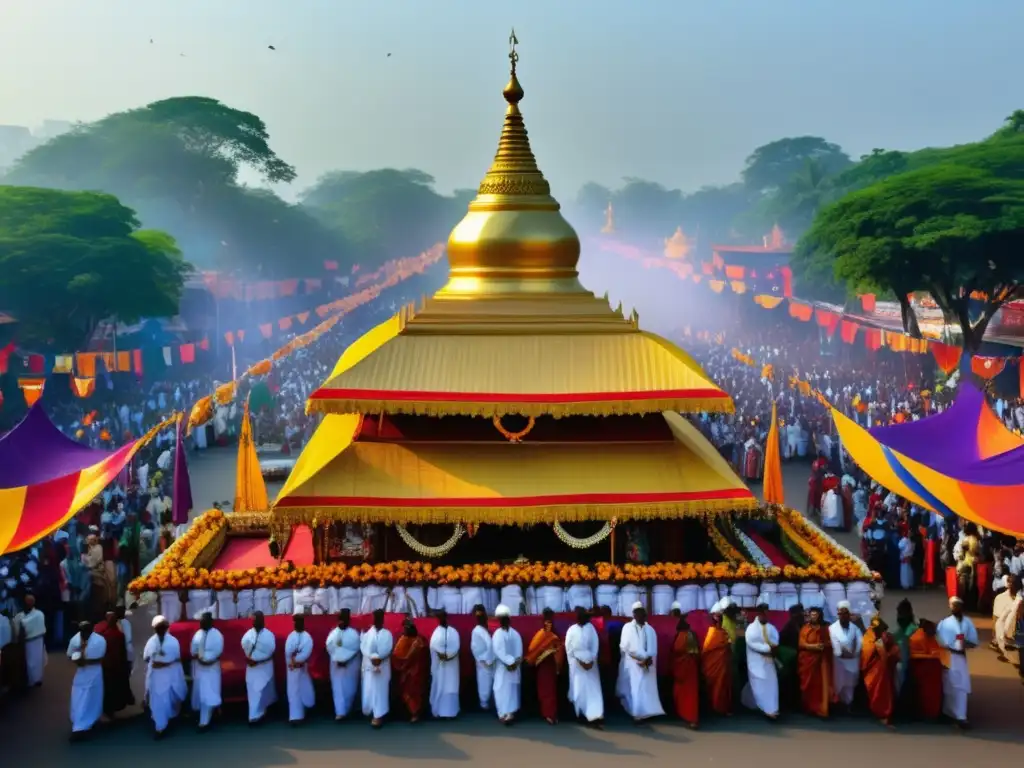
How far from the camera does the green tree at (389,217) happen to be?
461 feet

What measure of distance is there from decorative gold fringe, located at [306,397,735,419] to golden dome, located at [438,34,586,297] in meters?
3.31

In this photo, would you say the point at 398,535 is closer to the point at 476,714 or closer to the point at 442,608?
the point at 442,608

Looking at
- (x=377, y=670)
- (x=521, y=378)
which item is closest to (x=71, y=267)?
(x=521, y=378)

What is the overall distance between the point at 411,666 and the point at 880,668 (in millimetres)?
5081

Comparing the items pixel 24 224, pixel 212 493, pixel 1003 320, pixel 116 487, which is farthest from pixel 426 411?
pixel 1003 320

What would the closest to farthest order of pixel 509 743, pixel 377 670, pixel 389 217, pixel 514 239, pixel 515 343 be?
1. pixel 509 743
2. pixel 377 670
3. pixel 515 343
4. pixel 514 239
5. pixel 389 217

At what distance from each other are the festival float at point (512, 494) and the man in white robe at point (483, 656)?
86 cm

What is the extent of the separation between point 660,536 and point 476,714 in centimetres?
359

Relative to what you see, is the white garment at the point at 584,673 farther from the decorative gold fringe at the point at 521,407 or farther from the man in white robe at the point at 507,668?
the decorative gold fringe at the point at 521,407

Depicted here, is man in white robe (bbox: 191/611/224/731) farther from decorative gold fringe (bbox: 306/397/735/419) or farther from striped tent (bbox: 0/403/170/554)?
decorative gold fringe (bbox: 306/397/735/419)

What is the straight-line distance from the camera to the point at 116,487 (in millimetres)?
23328

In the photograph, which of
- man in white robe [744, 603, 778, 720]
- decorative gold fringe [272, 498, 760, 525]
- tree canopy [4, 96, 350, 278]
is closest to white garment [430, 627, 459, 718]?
decorative gold fringe [272, 498, 760, 525]

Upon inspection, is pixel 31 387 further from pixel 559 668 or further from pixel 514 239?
pixel 559 668

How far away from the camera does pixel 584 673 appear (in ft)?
41.9
